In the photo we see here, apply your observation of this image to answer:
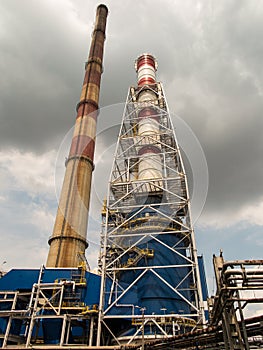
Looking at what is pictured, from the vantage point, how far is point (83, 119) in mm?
44625

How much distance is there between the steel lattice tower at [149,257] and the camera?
68.2ft

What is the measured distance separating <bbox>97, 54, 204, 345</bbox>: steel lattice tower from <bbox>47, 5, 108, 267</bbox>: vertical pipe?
6.33 meters

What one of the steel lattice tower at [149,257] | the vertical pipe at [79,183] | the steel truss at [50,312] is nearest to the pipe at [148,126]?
the steel lattice tower at [149,257]

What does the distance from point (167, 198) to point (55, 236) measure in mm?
15572


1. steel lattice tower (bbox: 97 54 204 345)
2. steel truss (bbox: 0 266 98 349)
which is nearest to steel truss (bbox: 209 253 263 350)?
steel lattice tower (bbox: 97 54 204 345)

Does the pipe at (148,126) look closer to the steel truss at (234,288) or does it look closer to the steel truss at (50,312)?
the steel truss at (50,312)

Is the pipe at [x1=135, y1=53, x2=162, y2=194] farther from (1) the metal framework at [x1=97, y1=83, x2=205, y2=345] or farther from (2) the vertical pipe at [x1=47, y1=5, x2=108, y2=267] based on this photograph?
(2) the vertical pipe at [x1=47, y1=5, x2=108, y2=267]

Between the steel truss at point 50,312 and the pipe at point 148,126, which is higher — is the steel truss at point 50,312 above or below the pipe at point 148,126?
below

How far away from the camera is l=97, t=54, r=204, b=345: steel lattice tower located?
2080 cm

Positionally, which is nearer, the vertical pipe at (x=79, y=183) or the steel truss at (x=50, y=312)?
the steel truss at (x=50, y=312)

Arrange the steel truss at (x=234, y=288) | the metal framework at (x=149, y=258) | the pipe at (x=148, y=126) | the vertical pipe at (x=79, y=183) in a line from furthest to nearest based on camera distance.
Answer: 1. the vertical pipe at (x=79, y=183)
2. the pipe at (x=148, y=126)
3. the metal framework at (x=149, y=258)
4. the steel truss at (x=234, y=288)

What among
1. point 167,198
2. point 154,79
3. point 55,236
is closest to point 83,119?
point 154,79

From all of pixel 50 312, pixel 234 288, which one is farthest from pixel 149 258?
pixel 234 288

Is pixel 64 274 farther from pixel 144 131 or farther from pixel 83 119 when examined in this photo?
pixel 83 119
